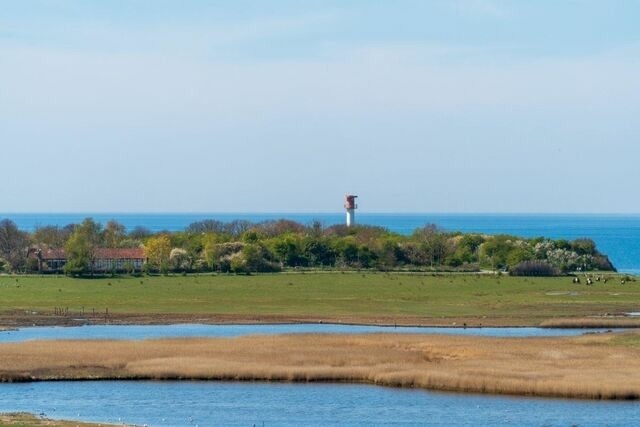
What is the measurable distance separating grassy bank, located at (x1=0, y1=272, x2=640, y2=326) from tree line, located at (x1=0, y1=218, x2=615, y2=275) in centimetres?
777

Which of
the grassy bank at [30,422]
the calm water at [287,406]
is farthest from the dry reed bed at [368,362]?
the grassy bank at [30,422]

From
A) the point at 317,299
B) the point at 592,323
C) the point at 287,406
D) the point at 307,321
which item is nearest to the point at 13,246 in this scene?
the point at 317,299

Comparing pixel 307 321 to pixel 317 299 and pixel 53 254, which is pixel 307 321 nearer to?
pixel 317 299

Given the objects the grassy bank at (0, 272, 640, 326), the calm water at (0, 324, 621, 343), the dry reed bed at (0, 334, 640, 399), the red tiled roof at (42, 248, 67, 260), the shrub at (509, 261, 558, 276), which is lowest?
Answer: the dry reed bed at (0, 334, 640, 399)

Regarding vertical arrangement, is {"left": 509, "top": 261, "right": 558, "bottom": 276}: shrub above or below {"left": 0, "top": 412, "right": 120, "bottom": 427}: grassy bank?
above

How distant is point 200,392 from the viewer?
184ft

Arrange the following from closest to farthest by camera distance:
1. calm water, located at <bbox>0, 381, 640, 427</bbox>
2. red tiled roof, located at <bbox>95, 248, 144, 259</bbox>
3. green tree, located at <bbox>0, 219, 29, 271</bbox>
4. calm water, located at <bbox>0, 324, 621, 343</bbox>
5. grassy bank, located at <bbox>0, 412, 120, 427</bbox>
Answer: grassy bank, located at <bbox>0, 412, 120, 427</bbox> → calm water, located at <bbox>0, 381, 640, 427</bbox> → calm water, located at <bbox>0, 324, 621, 343</bbox> → red tiled roof, located at <bbox>95, 248, 144, 259</bbox> → green tree, located at <bbox>0, 219, 29, 271</bbox>

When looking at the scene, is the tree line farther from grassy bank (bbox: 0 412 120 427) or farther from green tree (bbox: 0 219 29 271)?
grassy bank (bbox: 0 412 120 427)

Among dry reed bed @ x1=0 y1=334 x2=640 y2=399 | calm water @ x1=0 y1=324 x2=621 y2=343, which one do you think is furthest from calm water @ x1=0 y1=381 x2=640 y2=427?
calm water @ x1=0 y1=324 x2=621 y2=343

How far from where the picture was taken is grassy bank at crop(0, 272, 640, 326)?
9194 cm

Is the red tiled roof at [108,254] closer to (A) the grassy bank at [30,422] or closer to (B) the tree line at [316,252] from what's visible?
(B) the tree line at [316,252]

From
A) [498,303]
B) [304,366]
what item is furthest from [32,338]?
[498,303]

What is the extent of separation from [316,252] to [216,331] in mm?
68646

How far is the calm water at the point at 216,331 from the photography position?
3086 inches
